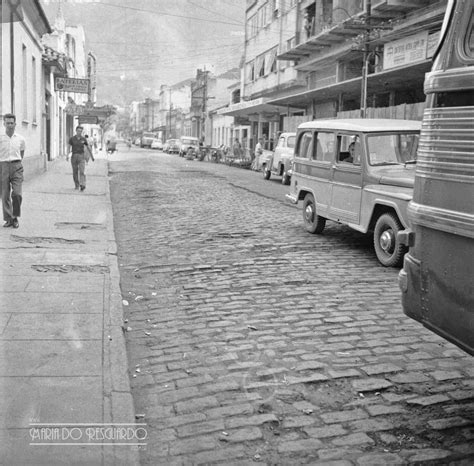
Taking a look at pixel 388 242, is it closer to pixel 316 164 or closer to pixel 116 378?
pixel 316 164

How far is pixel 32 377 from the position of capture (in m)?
4.33

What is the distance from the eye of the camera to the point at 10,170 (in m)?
10.3

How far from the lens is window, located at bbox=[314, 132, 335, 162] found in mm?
10516

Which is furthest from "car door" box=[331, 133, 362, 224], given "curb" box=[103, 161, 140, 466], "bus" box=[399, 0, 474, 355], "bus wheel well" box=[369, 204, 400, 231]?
"bus" box=[399, 0, 474, 355]

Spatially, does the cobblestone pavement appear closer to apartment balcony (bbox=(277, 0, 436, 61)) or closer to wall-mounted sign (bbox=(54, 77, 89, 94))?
apartment balcony (bbox=(277, 0, 436, 61))

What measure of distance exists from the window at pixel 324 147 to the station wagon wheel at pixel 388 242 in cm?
206

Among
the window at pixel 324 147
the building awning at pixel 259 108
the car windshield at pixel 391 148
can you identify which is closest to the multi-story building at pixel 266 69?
the building awning at pixel 259 108

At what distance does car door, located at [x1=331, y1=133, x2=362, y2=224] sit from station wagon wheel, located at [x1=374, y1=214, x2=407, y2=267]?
2.54ft

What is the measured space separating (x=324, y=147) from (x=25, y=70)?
1377 centimetres

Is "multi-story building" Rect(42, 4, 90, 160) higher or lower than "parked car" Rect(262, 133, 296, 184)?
higher

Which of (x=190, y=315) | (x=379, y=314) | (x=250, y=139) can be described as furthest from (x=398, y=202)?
(x=250, y=139)

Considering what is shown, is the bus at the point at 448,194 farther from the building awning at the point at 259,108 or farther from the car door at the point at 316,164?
the building awning at the point at 259,108

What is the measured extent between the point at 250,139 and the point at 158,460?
165ft

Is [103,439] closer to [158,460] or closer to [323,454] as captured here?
[158,460]
